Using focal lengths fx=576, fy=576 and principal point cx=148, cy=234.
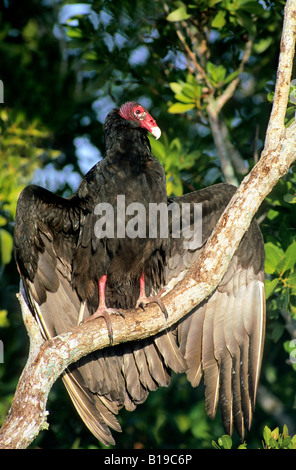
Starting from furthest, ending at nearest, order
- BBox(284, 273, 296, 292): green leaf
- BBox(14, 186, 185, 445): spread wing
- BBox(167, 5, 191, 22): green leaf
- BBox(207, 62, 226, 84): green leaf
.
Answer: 1. BBox(207, 62, 226, 84): green leaf
2. BBox(167, 5, 191, 22): green leaf
3. BBox(284, 273, 296, 292): green leaf
4. BBox(14, 186, 185, 445): spread wing

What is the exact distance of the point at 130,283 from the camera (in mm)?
3891

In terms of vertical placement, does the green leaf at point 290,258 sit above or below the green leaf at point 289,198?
below

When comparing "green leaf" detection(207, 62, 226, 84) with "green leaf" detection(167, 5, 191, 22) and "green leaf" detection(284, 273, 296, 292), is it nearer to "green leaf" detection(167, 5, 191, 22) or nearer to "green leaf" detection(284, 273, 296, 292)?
"green leaf" detection(167, 5, 191, 22)

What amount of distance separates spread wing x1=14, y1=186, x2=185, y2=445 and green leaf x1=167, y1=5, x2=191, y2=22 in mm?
1860

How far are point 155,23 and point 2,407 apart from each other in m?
3.60

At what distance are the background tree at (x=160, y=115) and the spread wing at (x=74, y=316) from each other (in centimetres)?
103

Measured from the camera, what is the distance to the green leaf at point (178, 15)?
15.0 ft

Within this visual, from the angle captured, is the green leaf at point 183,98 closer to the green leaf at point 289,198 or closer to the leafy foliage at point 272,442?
the green leaf at point 289,198

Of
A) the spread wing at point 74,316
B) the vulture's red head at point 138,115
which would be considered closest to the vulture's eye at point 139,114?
the vulture's red head at point 138,115

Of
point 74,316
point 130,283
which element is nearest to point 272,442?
point 130,283

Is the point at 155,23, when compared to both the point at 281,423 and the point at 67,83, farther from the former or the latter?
the point at 281,423

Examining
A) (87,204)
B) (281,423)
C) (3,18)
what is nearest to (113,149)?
(87,204)

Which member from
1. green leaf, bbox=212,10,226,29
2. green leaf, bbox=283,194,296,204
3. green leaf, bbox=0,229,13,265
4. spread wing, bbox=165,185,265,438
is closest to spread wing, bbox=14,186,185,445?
spread wing, bbox=165,185,265,438

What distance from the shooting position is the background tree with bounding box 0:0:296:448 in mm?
4715
